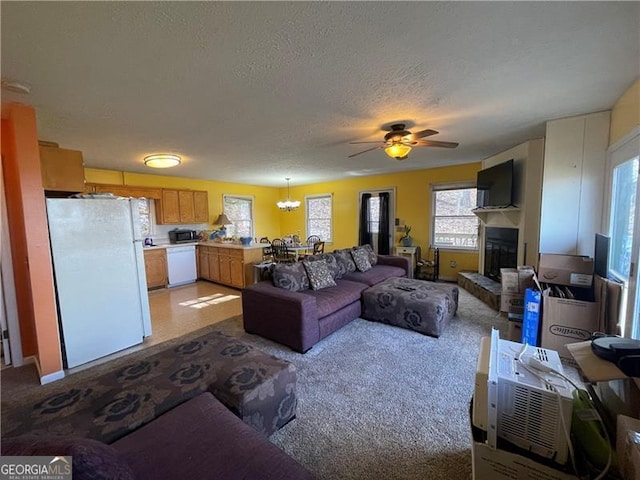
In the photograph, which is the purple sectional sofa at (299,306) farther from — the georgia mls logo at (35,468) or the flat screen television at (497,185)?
the flat screen television at (497,185)

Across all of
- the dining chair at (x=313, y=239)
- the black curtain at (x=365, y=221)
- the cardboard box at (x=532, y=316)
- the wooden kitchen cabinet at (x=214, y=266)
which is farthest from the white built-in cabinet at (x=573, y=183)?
the wooden kitchen cabinet at (x=214, y=266)

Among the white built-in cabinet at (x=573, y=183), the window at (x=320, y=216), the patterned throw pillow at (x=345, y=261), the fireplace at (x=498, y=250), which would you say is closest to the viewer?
the white built-in cabinet at (x=573, y=183)

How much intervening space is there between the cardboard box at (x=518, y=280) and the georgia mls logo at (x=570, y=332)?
20.3 inches

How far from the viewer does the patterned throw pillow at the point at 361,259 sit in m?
4.39

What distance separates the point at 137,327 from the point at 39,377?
81 centimetres

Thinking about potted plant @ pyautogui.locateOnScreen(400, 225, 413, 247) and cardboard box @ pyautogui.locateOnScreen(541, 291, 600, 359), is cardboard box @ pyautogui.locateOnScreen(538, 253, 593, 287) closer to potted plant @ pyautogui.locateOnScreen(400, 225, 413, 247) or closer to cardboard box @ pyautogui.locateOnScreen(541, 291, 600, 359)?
cardboard box @ pyautogui.locateOnScreen(541, 291, 600, 359)

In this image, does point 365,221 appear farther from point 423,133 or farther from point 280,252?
point 423,133

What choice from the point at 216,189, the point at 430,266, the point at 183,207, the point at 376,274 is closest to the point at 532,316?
the point at 376,274

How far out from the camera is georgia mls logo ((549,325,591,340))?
2487 millimetres

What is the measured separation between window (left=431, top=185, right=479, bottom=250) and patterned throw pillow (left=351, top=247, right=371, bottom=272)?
2.04m

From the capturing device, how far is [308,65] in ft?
5.61

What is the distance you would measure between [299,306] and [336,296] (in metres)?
0.66

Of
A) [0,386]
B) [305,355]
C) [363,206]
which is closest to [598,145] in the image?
[305,355]

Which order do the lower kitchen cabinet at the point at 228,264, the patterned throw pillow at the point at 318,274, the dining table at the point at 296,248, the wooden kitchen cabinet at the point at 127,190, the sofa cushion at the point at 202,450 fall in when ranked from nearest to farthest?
the sofa cushion at the point at 202,450 < the patterned throw pillow at the point at 318,274 < the wooden kitchen cabinet at the point at 127,190 < the lower kitchen cabinet at the point at 228,264 < the dining table at the point at 296,248
